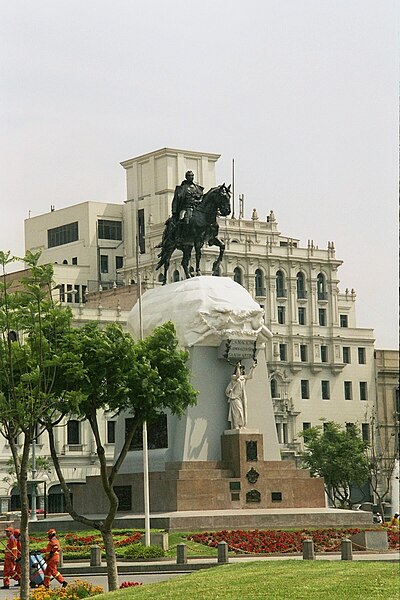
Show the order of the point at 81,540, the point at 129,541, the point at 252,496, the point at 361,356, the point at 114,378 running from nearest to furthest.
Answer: the point at 114,378 < the point at 129,541 < the point at 81,540 < the point at 252,496 < the point at 361,356

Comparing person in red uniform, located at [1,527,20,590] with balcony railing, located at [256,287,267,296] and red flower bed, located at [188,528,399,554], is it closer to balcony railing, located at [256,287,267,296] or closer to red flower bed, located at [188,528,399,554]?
red flower bed, located at [188,528,399,554]

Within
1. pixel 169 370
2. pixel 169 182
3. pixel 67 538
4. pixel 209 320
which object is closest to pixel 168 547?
pixel 67 538

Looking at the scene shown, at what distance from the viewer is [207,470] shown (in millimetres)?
47938

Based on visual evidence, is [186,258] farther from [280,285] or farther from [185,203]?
[280,285]

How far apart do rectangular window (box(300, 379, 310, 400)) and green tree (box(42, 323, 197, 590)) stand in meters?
82.3

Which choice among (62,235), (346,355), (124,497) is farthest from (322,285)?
(124,497)

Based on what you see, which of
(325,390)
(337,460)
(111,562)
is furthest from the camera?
(325,390)

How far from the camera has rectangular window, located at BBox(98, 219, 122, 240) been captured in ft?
398

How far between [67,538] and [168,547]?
14.5 feet

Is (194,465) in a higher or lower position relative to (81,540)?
higher

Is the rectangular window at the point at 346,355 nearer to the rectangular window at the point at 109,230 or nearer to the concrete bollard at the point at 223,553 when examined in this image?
the rectangular window at the point at 109,230

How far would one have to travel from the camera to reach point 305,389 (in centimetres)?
11238

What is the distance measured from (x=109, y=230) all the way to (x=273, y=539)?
8134 centimetres

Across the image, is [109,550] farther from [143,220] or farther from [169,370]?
[143,220]
